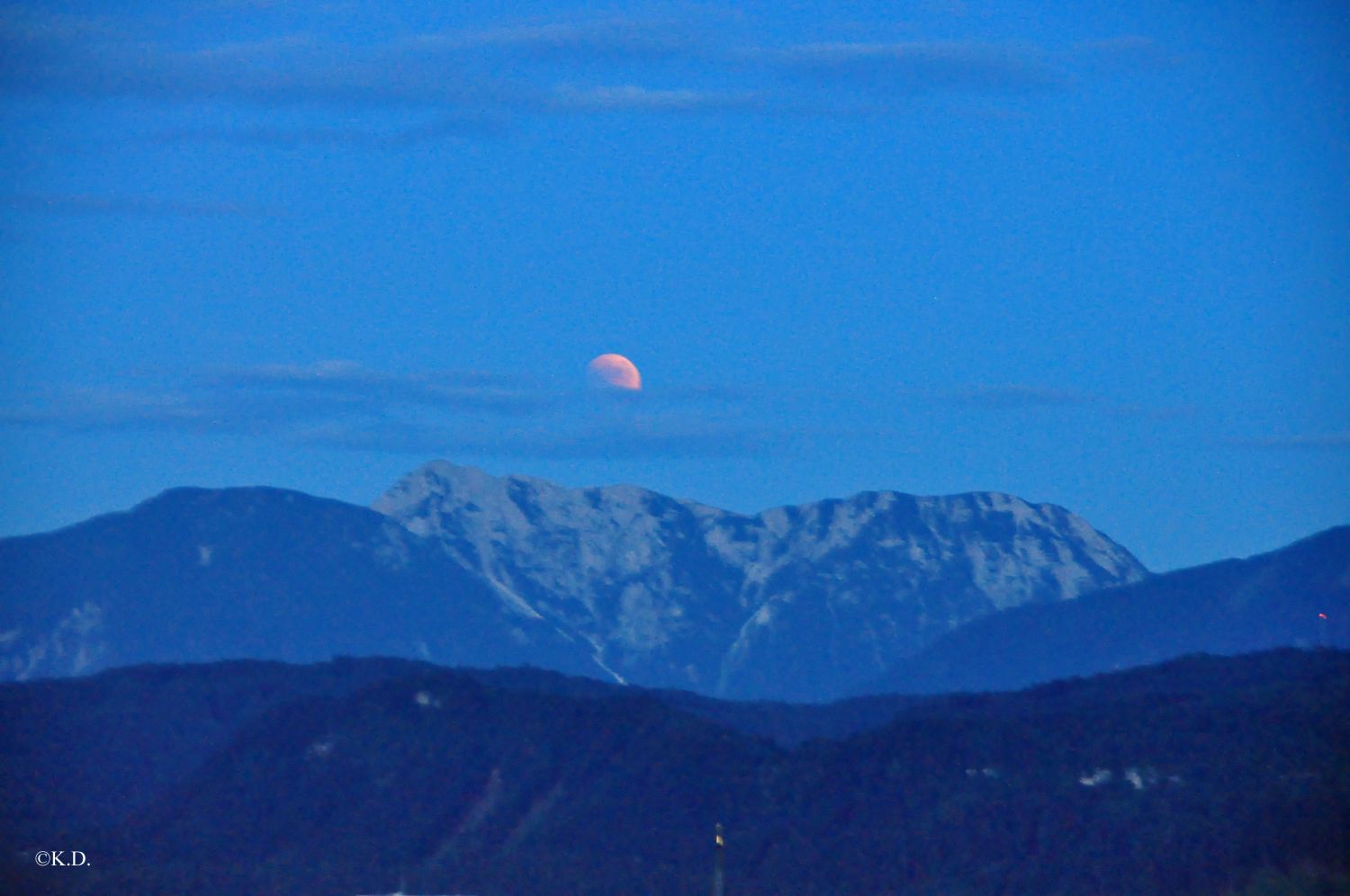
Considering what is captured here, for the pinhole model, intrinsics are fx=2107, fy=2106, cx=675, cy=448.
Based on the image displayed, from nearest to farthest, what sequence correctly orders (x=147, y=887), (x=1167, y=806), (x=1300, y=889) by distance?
1. (x=1300, y=889)
2. (x=1167, y=806)
3. (x=147, y=887)

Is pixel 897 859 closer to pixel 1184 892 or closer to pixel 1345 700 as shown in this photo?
pixel 1184 892

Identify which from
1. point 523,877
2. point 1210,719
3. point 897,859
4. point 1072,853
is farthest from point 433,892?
point 1210,719

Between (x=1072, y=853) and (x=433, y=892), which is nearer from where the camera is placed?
(x=1072, y=853)

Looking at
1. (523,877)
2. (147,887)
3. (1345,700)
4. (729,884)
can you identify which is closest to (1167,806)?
(1345,700)

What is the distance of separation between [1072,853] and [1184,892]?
1431 cm

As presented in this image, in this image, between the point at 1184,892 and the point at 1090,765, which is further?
the point at 1090,765

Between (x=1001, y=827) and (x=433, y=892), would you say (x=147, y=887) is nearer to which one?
(x=433, y=892)

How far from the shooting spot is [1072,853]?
184250 mm

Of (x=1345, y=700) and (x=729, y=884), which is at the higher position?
(x=1345, y=700)

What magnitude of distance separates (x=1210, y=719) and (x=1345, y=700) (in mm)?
12272

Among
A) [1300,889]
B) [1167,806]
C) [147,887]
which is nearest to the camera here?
[1300,889]

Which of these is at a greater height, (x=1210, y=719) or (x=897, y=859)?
(x=1210, y=719)

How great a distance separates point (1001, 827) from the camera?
191125mm

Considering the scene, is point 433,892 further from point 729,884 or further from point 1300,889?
point 1300,889
